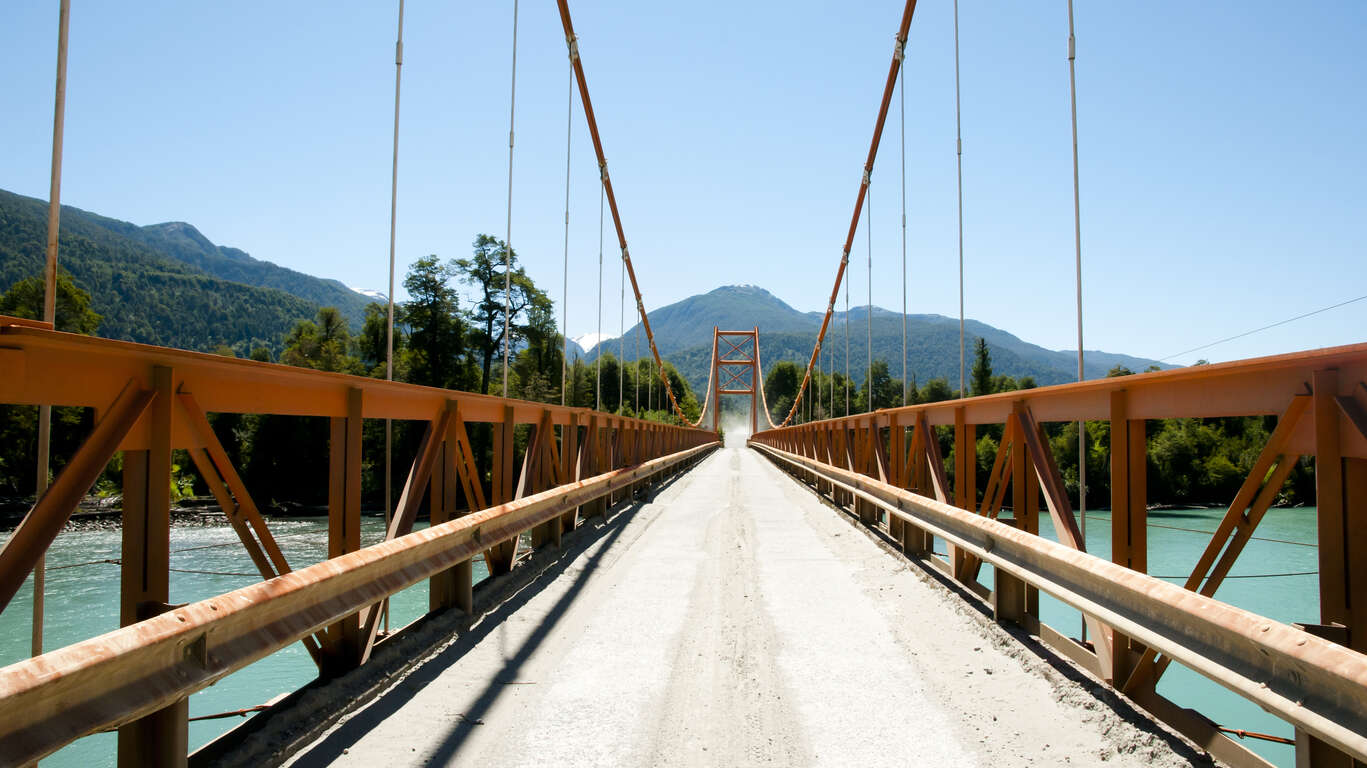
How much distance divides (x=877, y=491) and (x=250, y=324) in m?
177

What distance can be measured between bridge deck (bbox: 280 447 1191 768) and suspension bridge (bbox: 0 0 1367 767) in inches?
0.8

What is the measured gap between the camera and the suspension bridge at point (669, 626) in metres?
2.26

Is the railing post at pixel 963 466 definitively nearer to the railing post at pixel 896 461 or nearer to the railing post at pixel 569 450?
the railing post at pixel 896 461

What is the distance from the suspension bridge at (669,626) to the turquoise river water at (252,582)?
0.95 meters

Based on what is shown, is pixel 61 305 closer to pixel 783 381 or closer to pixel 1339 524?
pixel 1339 524

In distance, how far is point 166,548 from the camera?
9.12 feet

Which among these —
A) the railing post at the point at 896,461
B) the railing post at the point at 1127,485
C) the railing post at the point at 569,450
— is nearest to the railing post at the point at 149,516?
the railing post at the point at 1127,485

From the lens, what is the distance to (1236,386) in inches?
118

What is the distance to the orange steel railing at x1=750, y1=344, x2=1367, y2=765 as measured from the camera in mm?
2104

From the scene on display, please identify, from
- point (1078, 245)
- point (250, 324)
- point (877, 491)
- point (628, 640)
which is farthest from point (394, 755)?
point (250, 324)

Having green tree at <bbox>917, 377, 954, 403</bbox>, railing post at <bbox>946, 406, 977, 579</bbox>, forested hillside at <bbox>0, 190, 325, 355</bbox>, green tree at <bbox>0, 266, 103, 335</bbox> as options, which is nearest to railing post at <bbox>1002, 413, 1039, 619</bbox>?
railing post at <bbox>946, 406, 977, 579</bbox>

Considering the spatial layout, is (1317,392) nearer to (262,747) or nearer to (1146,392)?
(1146,392)

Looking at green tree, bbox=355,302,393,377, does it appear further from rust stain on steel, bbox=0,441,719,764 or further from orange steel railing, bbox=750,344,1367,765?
orange steel railing, bbox=750,344,1367,765

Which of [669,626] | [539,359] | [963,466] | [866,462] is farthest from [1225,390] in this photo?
[539,359]
